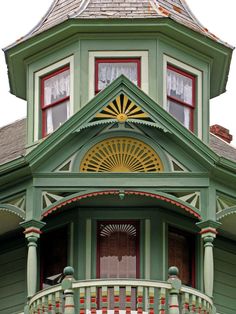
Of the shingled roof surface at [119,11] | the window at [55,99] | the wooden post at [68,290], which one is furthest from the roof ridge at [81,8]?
the wooden post at [68,290]

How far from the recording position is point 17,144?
4388cm

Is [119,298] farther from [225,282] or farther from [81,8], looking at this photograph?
[81,8]

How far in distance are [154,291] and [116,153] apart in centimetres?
356

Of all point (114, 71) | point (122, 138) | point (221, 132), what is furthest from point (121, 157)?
point (221, 132)

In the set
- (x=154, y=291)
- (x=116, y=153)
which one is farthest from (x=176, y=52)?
(x=154, y=291)

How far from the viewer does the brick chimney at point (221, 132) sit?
1937 inches

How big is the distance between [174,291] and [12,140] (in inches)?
382

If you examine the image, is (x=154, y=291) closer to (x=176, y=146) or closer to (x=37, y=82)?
(x=176, y=146)

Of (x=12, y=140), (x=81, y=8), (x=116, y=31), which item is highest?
(x=81, y=8)

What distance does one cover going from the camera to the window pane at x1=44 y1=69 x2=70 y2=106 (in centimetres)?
4159

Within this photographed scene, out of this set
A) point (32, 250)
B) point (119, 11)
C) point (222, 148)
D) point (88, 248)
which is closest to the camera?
point (32, 250)

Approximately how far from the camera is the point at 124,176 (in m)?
38.9

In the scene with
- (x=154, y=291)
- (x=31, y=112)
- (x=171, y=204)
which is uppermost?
(x=31, y=112)

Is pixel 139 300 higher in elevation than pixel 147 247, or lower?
lower
